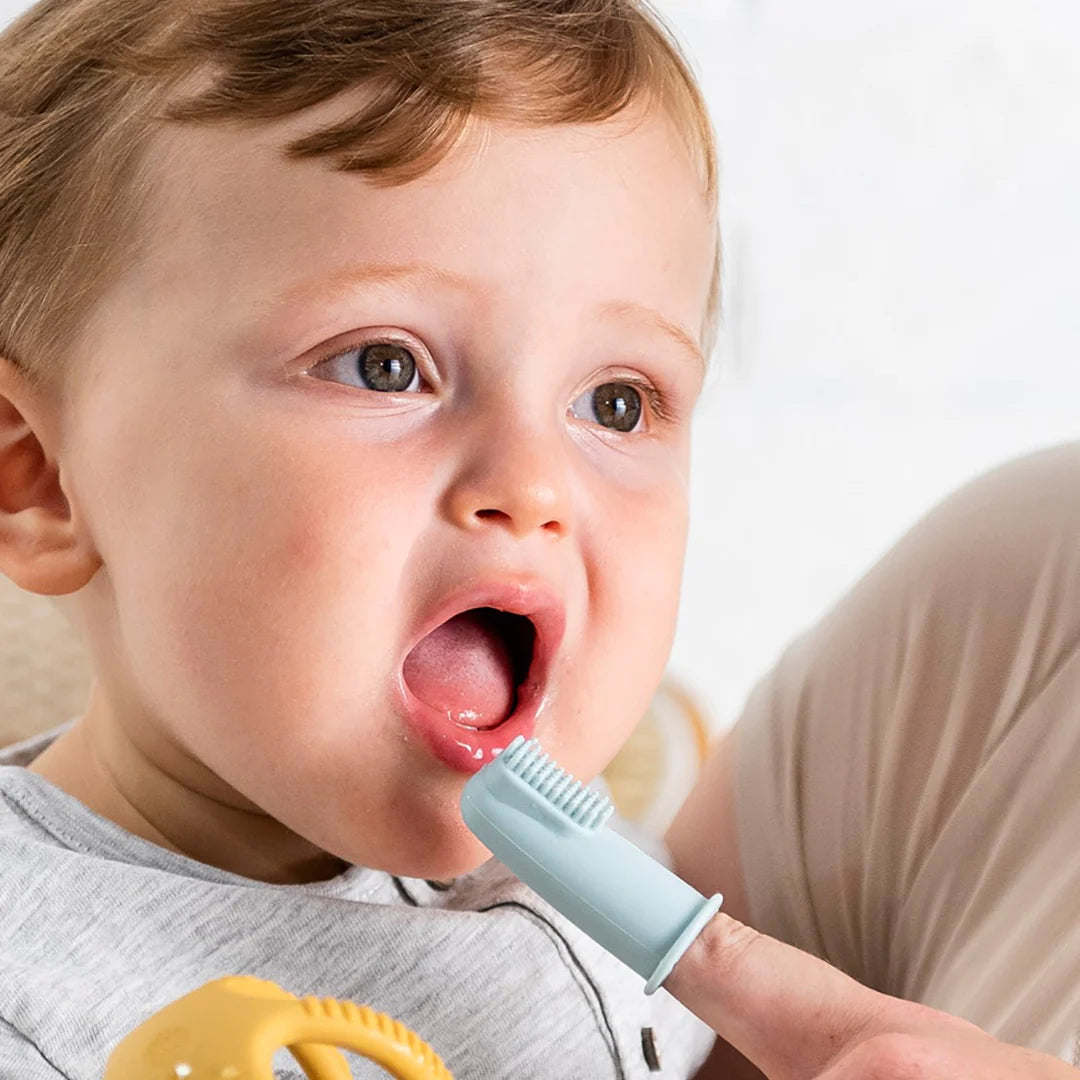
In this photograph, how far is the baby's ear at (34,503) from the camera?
27.5 inches

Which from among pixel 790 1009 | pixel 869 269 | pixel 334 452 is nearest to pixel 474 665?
pixel 334 452

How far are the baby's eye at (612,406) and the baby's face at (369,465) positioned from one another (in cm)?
3

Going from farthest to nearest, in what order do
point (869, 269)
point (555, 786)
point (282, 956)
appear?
point (869, 269) → point (282, 956) → point (555, 786)

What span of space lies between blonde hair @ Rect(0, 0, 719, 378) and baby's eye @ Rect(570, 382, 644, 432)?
12cm

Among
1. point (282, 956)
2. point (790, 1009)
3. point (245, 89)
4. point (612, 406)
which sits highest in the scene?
point (245, 89)

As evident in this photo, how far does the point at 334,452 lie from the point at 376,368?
0.05 meters

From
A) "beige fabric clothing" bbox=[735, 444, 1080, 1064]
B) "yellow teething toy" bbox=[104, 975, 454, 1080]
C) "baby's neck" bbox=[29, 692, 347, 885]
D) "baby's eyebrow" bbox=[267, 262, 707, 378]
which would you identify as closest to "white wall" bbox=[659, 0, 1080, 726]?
"beige fabric clothing" bbox=[735, 444, 1080, 1064]

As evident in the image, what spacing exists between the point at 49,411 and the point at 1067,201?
108 centimetres

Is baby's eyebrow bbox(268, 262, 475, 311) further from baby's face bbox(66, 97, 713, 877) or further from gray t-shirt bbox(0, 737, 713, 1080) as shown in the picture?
gray t-shirt bbox(0, 737, 713, 1080)

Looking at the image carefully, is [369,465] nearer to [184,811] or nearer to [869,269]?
[184,811]

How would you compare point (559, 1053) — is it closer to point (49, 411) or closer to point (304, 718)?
point (304, 718)

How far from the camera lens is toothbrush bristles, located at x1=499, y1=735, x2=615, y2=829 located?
0.55 metres

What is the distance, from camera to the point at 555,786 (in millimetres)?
560

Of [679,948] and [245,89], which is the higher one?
[245,89]
